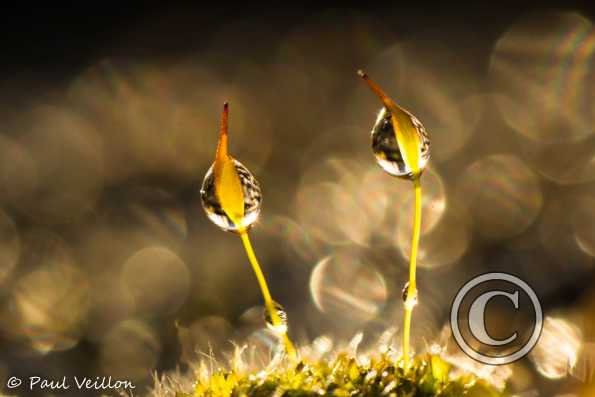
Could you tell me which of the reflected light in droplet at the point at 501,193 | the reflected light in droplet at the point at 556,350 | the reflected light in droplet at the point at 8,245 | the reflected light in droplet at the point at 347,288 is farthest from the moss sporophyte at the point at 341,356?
the reflected light in droplet at the point at 8,245

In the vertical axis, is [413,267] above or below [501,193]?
below

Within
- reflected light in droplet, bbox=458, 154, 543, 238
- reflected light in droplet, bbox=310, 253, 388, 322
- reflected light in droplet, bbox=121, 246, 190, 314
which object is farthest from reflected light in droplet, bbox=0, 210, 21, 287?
reflected light in droplet, bbox=458, 154, 543, 238

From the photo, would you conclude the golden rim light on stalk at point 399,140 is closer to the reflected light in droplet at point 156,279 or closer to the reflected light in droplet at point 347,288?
the reflected light in droplet at point 347,288

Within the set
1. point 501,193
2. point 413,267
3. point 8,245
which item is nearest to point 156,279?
point 8,245

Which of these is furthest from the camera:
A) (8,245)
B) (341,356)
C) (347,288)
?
(8,245)

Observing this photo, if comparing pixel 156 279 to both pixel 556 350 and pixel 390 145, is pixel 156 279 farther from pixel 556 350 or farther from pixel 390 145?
pixel 390 145

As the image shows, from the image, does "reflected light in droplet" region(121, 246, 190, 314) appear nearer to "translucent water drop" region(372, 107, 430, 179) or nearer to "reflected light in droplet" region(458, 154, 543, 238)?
"reflected light in droplet" region(458, 154, 543, 238)

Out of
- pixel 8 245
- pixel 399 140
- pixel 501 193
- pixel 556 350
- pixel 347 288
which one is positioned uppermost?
pixel 8 245
